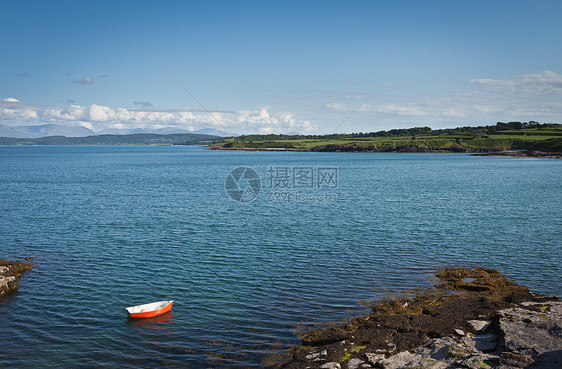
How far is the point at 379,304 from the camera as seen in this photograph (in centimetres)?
1908

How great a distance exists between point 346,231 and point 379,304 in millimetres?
15642

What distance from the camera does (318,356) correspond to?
13758 millimetres

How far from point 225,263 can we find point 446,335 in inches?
598

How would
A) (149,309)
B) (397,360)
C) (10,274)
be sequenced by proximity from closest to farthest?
(397,360), (149,309), (10,274)

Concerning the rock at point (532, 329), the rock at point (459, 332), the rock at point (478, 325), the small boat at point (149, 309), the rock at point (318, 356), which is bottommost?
the small boat at point (149, 309)

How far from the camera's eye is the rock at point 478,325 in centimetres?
1524

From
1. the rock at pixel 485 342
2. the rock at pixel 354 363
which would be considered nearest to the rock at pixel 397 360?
the rock at pixel 354 363

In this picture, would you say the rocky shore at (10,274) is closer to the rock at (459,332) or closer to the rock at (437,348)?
the rock at (437,348)

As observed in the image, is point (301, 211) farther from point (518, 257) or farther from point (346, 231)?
point (518, 257)

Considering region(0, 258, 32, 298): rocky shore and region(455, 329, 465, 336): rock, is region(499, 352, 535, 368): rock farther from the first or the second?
region(0, 258, 32, 298): rocky shore

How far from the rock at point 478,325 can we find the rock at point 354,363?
527 cm

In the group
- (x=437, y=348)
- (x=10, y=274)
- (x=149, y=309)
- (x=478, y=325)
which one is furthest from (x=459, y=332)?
(x=10, y=274)

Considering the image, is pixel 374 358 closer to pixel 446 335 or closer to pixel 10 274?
pixel 446 335

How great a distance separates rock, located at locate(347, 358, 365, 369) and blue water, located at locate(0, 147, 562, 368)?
3.12m
